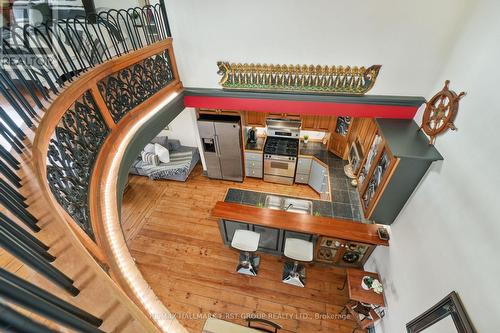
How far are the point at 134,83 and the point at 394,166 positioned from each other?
158 inches

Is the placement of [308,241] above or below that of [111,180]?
below

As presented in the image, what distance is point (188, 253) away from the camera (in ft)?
15.9

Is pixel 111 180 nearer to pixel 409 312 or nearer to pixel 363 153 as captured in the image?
pixel 409 312

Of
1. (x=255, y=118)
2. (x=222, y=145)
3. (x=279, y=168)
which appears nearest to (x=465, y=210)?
(x=279, y=168)

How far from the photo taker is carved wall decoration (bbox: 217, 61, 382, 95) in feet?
12.1

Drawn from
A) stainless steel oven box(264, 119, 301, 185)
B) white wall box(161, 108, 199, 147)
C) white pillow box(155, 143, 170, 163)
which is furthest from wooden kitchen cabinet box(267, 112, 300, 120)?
white pillow box(155, 143, 170, 163)

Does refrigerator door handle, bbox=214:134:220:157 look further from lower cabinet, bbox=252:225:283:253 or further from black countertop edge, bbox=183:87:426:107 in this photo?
lower cabinet, bbox=252:225:283:253

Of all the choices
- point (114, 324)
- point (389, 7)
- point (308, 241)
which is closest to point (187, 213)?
point (308, 241)

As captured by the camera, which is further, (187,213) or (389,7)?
(187,213)

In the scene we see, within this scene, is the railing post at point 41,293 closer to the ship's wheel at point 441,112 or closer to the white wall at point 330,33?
the ship's wheel at point 441,112

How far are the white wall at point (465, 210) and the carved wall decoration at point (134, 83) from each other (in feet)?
14.1

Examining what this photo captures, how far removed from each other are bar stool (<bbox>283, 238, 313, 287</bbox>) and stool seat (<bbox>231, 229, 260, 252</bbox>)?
22.9 inches

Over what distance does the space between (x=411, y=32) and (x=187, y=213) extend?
5845 mm

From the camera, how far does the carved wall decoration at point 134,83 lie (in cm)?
287
